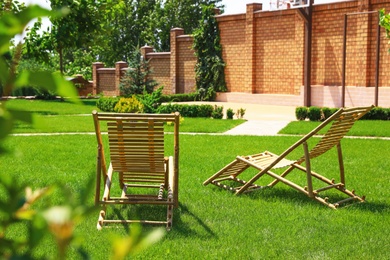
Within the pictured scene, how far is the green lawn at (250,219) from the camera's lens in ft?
15.6

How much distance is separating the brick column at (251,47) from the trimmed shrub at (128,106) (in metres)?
11.1

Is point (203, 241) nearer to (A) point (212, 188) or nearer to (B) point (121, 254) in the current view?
(A) point (212, 188)

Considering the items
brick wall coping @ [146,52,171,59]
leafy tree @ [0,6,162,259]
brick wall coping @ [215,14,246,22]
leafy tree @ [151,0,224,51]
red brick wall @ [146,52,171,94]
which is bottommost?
leafy tree @ [0,6,162,259]

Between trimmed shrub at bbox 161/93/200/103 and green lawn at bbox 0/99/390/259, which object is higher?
trimmed shrub at bbox 161/93/200/103

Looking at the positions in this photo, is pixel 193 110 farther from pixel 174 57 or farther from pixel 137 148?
pixel 137 148

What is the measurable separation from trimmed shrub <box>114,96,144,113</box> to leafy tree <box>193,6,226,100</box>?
12008mm

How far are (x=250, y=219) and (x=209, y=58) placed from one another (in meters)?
23.1

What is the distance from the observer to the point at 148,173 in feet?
20.0

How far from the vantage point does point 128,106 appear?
52.2 feet

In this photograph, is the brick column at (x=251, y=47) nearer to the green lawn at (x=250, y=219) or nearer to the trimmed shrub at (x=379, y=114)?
the trimmed shrub at (x=379, y=114)

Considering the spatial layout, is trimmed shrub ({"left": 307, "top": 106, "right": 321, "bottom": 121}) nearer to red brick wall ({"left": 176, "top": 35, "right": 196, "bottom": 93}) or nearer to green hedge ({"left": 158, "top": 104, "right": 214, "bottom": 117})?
green hedge ({"left": 158, "top": 104, "right": 214, "bottom": 117})

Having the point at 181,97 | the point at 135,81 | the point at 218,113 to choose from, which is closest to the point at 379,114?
the point at 218,113

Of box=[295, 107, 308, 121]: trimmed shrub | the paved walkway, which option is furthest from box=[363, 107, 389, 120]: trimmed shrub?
the paved walkway

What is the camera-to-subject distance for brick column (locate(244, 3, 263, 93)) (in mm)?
26641
